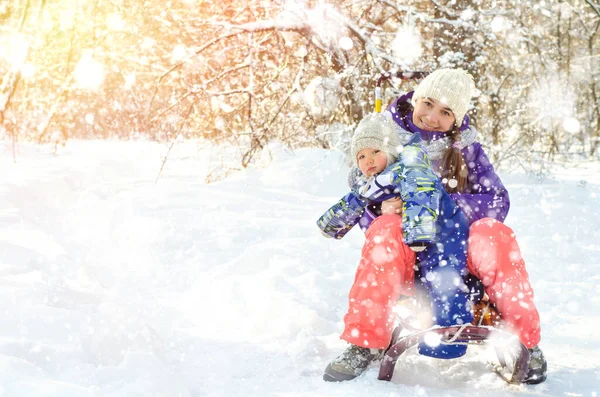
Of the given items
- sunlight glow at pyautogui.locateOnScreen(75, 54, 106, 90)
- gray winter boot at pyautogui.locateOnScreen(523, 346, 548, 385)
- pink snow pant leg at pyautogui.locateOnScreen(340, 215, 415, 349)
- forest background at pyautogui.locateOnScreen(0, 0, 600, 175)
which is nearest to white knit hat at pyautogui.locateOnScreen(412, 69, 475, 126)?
pink snow pant leg at pyautogui.locateOnScreen(340, 215, 415, 349)

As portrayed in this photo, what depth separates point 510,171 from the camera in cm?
775

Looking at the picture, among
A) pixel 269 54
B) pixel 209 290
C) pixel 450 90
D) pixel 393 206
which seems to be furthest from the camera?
pixel 269 54

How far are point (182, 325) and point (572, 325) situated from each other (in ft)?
6.62

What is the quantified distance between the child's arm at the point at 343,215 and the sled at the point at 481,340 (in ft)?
1.57

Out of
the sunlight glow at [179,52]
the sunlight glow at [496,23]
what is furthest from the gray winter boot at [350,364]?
the sunlight glow at [496,23]

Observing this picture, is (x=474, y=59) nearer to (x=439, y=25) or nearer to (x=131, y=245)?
(x=439, y=25)

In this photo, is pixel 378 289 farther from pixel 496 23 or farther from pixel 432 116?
pixel 496 23

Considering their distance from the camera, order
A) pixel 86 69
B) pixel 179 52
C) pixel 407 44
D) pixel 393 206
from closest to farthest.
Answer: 1. pixel 393 206
2. pixel 86 69
3. pixel 179 52
4. pixel 407 44

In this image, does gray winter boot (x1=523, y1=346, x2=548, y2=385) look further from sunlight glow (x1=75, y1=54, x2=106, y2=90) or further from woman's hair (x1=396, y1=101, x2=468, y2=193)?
sunlight glow (x1=75, y1=54, x2=106, y2=90)

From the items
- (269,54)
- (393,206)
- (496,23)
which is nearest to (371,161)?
(393,206)

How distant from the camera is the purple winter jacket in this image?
2443 mm

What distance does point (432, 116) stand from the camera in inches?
101

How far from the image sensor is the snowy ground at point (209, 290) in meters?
2.06

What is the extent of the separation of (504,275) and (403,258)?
0.38 metres
